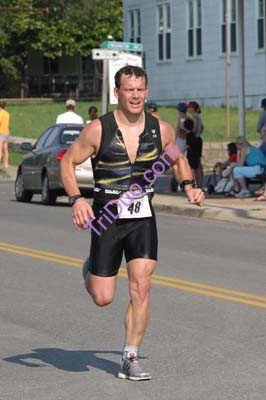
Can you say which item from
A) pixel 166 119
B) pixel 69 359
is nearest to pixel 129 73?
pixel 69 359

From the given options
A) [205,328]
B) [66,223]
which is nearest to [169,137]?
[205,328]

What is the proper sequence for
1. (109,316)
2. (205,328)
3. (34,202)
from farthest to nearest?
(34,202) < (109,316) < (205,328)

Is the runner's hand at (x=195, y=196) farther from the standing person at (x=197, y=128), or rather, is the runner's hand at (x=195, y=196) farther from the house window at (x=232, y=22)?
the house window at (x=232, y=22)

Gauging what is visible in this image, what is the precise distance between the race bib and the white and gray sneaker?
860mm

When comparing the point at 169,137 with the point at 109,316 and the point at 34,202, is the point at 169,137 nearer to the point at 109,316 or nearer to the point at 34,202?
the point at 109,316

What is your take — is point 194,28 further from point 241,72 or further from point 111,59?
point 241,72

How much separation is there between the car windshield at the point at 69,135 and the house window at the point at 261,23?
28359mm

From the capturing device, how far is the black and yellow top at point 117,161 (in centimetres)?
852

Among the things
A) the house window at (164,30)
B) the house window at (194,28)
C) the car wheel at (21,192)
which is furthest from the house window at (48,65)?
the car wheel at (21,192)

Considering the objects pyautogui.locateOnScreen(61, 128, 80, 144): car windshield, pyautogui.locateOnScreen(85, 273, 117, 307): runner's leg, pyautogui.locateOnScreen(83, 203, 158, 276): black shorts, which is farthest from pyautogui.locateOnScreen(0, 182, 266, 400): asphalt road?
pyautogui.locateOnScreen(61, 128, 80, 144): car windshield

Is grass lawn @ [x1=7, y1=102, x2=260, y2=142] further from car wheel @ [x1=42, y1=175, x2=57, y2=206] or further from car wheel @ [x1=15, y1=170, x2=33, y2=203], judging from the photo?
car wheel @ [x1=42, y1=175, x2=57, y2=206]

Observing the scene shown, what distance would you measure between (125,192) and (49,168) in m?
16.7

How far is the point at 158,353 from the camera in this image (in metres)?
9.38

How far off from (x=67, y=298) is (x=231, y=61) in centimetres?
4337
